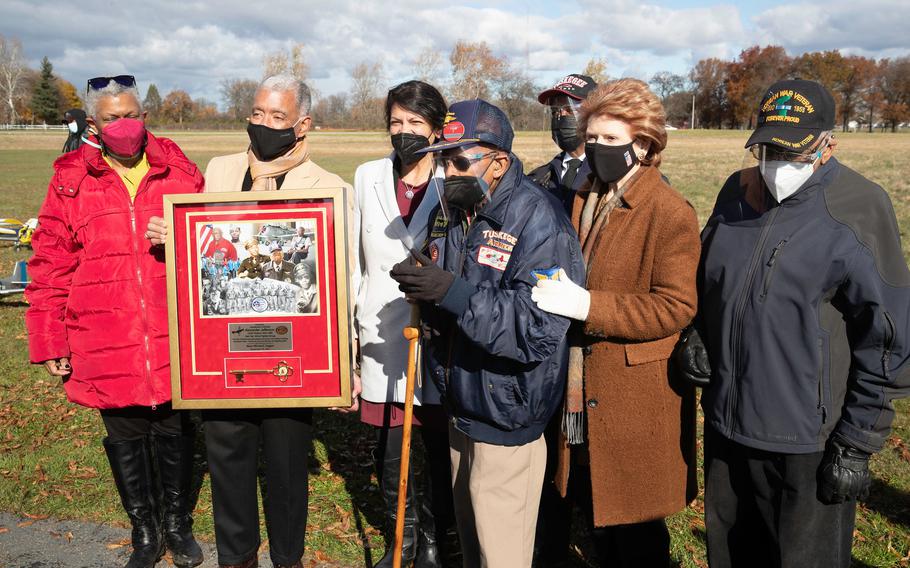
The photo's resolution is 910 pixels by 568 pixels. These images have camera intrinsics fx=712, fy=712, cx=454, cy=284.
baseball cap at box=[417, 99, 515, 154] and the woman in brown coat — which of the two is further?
the woman in brown coat

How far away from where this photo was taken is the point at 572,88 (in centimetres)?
522

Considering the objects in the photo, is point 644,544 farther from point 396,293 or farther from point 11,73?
point 11,73

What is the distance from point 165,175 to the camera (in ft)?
13.5

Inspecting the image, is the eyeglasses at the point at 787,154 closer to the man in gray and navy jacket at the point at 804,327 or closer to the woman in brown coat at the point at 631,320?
the man in gray and navy jacket at the point at 804,327

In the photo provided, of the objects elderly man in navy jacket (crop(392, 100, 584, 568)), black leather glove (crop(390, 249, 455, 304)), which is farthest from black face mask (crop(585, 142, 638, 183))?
black leather glove (crop(390, 249, 455, 304))

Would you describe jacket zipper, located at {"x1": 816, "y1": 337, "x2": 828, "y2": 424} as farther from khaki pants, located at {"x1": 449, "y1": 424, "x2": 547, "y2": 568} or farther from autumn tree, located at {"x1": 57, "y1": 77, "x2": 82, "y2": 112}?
autumn tree, located at {"x1": 57, "y1": 77, "x2": 82, "y2": 112}

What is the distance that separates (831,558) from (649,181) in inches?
70.6

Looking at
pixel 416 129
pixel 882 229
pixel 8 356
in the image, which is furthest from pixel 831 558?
pixel 8 356

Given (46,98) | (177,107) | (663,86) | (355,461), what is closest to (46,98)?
(46,98)

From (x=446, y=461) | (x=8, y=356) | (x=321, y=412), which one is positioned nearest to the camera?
(x=446, y=461)

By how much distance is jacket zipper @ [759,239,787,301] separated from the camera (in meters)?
2.94

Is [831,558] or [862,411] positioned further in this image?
[831,558]

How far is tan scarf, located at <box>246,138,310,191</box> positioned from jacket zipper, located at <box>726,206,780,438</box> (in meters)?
2.49

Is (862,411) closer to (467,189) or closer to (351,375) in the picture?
(467,189)
